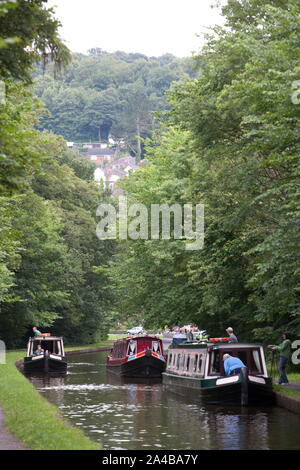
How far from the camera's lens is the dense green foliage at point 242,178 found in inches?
725

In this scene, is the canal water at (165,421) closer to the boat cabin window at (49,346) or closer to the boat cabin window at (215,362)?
the boat cabin window at (215,362)

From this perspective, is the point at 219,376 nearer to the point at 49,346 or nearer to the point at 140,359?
the point at 140,359

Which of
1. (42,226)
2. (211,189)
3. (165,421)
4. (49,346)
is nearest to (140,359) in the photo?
(49,346)

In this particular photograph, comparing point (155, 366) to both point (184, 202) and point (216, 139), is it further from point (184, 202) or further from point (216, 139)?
point (216, 139)

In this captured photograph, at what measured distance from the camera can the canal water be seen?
15.5 m

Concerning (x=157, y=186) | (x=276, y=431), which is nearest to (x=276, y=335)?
(x=276, y=431)

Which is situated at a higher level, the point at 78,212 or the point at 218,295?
the point at 78,212

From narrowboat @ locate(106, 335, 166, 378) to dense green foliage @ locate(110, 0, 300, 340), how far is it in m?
1.72

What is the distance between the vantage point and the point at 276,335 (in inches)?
1073

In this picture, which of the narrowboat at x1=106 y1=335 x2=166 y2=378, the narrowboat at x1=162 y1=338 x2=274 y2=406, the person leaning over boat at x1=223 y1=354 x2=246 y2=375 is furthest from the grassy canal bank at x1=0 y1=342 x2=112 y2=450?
the narrowboat at x1=106 y1=335 x2=166 y2=378

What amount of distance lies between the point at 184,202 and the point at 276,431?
68.0 feet
